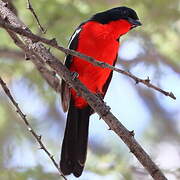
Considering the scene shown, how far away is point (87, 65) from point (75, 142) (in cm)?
61

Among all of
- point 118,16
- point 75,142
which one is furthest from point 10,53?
point 75,142

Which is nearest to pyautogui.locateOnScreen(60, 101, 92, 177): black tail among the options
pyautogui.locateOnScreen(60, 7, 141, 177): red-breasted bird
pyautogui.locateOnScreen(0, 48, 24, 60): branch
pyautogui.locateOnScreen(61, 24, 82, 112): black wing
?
pyautogui.locateOnScreen(60, 7, 141, 177): red-breasted bird

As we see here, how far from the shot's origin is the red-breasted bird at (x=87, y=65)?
12.8 feet

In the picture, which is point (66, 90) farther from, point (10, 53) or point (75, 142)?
point (10, 53)

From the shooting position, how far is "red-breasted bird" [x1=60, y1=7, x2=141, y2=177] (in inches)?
154

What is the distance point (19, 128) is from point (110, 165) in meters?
1.58

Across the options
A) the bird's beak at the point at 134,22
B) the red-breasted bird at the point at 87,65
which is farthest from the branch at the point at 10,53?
the bird's beak at the point at 134,22

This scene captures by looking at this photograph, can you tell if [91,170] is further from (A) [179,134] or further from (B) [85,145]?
(A) [179,134]

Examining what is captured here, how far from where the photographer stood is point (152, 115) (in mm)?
7852

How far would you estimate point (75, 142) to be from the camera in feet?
13.0

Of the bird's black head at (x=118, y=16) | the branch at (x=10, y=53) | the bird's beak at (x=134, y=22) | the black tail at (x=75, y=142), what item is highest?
the branch at (x=10, y=53)

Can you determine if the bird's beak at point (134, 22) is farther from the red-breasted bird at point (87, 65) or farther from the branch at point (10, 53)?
the branch at point (10, 53)

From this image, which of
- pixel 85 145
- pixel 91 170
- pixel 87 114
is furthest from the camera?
pixel 91 170

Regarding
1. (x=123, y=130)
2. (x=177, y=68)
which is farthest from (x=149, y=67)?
(x=123, y=130)
